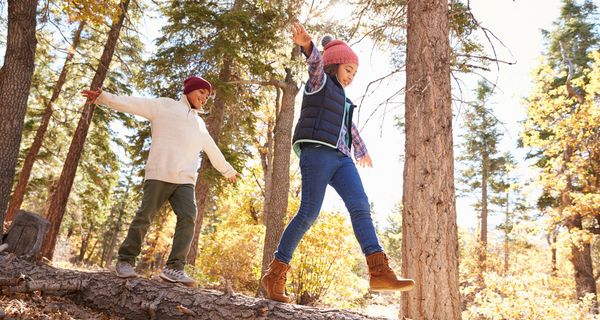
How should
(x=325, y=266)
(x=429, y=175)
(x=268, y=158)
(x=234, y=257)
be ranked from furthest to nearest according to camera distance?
1. (x=268, y=158)
2. (x=234, y=257)
3. (x=325, y=266)
4. (x=429, y=175)

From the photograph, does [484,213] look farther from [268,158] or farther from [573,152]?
[268,158]

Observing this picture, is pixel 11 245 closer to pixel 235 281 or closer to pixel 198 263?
pixel 235 281

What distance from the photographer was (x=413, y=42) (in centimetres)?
367

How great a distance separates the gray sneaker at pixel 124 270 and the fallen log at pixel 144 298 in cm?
6

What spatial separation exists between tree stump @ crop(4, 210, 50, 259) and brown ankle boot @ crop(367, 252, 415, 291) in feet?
11.5

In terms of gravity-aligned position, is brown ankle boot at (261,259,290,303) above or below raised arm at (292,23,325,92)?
below

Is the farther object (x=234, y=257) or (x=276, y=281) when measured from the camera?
(x=234, y=257)

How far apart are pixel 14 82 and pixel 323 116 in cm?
382

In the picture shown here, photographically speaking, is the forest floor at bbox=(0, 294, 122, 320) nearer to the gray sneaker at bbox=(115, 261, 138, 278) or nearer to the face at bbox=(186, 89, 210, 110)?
the gray sneaker at bbox=(115, 261, 138, 278)

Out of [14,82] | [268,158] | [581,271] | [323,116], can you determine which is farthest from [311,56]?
[581,271]

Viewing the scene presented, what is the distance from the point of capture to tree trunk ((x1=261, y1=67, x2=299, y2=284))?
873cm

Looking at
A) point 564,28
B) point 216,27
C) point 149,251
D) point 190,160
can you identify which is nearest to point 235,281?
point 216,27

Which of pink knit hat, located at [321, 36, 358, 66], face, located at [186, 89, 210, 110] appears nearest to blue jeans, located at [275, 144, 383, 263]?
pink knit hat, located at [321, 36, 358, 66]

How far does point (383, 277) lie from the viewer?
271 cm
